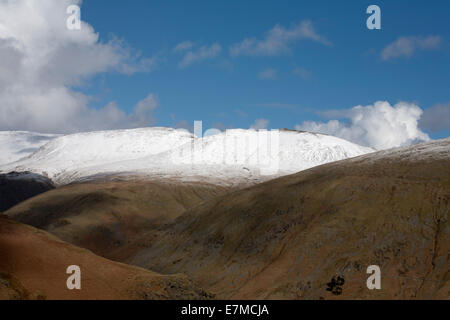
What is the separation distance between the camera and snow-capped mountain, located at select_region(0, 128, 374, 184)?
132 m

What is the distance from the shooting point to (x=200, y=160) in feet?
464

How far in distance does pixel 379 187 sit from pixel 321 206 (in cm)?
600

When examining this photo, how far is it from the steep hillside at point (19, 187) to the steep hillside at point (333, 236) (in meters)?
75.0

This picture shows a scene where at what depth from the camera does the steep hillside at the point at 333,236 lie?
4200 centimetres

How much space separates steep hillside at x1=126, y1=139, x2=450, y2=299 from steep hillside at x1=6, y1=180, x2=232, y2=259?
16.1 m

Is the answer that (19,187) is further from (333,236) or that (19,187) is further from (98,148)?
(333,236)

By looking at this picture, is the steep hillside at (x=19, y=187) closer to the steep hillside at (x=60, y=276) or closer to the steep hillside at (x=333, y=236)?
the steep hillside at (x=333, y=236)

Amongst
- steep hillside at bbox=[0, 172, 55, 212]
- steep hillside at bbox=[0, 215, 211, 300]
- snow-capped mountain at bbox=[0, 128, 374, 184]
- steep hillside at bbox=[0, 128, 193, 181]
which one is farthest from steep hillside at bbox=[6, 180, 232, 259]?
steep hillside at bbox=[0, 128, 193, 181]

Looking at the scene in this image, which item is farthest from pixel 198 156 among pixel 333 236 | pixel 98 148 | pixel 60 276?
pixel 60 276

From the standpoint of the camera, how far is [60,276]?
105ft

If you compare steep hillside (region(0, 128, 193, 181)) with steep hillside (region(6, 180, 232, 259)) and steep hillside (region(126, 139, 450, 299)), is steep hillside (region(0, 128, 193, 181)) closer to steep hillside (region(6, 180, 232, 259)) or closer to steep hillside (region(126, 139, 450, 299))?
steep hillside (region(6, 180, 232, 259))

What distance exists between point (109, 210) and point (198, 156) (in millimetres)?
56528

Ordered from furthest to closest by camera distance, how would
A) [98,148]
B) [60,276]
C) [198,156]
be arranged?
[98,148]
[198,156]
[60,276]
